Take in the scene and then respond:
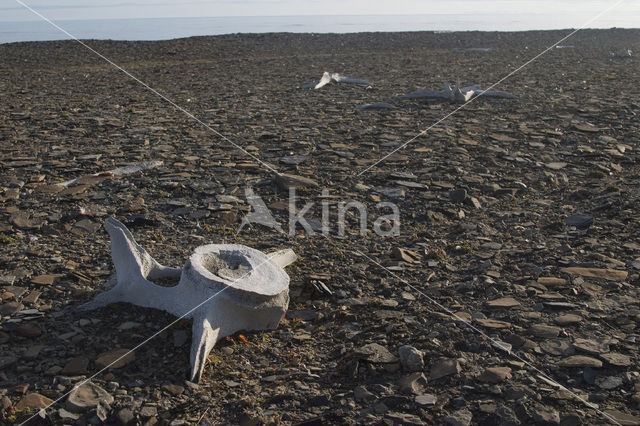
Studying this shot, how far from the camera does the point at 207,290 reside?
3859 mm

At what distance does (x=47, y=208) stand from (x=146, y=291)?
91.5 inches

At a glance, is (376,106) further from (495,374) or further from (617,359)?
(495,374)

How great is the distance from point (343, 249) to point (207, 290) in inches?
64.4

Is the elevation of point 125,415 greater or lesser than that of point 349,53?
lesser

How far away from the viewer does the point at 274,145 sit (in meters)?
8.28

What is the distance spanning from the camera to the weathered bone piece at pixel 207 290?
3740mm

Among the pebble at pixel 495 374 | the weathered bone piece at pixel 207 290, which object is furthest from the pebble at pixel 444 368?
the weathered bone piece at pixel 207 290

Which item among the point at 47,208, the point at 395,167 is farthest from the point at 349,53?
the point at 47,208

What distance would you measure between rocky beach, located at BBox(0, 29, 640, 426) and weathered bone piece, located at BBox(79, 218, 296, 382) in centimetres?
9

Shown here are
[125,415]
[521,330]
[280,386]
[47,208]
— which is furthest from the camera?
[47,208]

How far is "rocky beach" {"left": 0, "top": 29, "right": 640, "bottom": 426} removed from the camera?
3.35 metres

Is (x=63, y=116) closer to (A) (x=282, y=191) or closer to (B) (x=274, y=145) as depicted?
(B) (x=274, y=145)

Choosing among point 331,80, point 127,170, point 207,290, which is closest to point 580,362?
point 207,290

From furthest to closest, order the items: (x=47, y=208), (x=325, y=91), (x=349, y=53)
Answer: (x=349, y=53), (x=325, y=91), (x=47, y=208)
